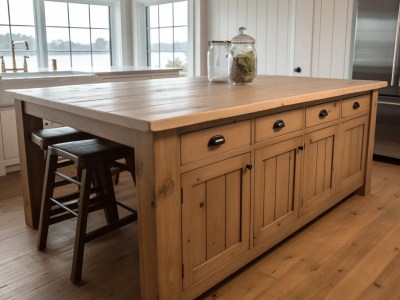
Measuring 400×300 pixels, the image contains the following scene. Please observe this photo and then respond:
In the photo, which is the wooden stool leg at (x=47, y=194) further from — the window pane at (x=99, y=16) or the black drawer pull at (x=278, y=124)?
the window pane at (x=99, y=16)

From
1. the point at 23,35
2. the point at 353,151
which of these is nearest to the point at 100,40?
the point at 23,35

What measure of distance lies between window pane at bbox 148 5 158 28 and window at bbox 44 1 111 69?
598 mm

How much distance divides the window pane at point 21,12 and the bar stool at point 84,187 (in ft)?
10.1

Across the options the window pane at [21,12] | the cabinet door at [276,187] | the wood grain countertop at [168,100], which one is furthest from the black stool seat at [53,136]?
the window pane at [21,12]

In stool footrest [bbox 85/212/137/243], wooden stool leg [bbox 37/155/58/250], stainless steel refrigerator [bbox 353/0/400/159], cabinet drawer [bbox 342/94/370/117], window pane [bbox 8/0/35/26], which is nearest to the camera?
stool footrest [bbox 85/212/137/243]

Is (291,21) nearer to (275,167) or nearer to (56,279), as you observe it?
(275,167)

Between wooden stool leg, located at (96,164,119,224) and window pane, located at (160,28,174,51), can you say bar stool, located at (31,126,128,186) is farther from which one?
window pane, located at (160,28,174,51)

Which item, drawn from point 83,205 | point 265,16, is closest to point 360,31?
point 265,16

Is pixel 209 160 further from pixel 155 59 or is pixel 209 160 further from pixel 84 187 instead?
pixel 155 59

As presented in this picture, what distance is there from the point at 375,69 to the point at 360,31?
0.39 meters

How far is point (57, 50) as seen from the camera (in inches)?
200

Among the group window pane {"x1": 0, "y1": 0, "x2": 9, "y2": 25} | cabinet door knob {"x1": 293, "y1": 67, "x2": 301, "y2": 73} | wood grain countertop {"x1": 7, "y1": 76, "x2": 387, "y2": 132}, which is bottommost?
wood grain countertop {"x1": 7, "y1": 76, "x2": 387, "y2": 132}

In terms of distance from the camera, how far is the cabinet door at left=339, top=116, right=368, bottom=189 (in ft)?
8.61

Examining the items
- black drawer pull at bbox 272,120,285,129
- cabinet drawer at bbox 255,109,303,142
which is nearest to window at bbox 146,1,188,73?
cabinet drawer at bbox 255,109,303,142
